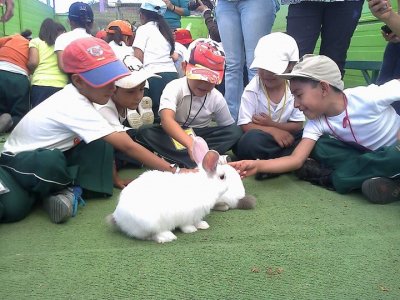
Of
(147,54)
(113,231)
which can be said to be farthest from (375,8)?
(147,54)

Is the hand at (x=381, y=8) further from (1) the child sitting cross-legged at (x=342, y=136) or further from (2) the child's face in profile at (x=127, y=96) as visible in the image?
(2) the child's face in profile at (x=127, y=96)

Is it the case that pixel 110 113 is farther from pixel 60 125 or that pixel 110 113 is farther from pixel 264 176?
pixel 264 176

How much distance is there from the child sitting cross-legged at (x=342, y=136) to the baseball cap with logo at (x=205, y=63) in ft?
1.14

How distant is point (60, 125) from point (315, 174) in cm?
113

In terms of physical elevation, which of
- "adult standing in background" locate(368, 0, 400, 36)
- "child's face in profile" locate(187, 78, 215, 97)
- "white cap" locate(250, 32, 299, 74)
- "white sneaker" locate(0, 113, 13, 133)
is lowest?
"white sneaker" locate(0, 113, 13, 133)

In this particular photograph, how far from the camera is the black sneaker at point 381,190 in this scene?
1695 millimetres

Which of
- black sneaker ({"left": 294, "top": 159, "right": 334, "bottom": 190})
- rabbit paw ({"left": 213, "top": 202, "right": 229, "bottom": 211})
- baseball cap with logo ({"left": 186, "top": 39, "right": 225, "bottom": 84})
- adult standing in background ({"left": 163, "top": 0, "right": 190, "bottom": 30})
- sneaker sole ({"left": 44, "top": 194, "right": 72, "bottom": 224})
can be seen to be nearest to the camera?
sneaker sole ({"left": 44, "top": 194, "right": 72, "bottom": 224})

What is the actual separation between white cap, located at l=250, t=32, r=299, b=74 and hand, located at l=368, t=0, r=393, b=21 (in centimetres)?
42

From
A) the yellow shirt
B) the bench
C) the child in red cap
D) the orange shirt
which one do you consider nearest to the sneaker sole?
the child in red cap

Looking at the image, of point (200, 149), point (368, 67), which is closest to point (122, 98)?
point (200, 149)

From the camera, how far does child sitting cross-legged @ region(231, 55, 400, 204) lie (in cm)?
174

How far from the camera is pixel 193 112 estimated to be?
2311 millimetres

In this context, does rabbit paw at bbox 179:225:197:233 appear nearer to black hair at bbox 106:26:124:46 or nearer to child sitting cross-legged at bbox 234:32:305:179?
child sitting cross-legged at bbox 234:32:305:179

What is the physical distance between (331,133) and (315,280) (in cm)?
103
